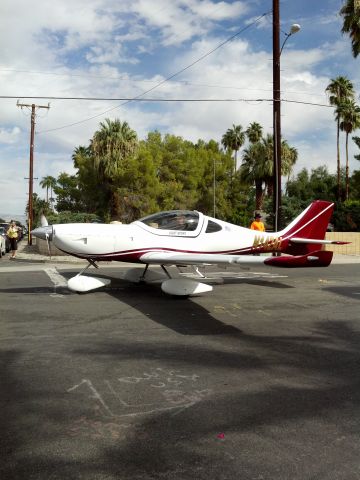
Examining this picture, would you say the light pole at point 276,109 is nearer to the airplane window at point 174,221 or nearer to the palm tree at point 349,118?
the airplane window at point 174,221

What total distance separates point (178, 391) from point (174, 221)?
6.47 m

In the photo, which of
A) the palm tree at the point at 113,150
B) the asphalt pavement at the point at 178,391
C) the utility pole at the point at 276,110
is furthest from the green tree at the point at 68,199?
the asphalt pavement at the point at 178,391

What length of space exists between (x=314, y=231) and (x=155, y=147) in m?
33.0

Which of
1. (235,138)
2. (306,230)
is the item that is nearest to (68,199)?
(235,138)

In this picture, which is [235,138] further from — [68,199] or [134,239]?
[134,239]

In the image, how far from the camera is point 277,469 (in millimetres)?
2959

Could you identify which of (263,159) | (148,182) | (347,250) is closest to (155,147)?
(148,182)

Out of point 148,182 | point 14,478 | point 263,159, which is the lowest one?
point 14,478

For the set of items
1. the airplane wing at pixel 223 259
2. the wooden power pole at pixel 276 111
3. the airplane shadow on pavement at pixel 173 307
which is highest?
the wooden power pole at pixel 276 111

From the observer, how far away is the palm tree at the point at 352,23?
1113 inches

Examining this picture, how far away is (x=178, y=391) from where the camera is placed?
438 cm

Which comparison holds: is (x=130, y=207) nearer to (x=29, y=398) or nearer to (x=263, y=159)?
(x=263, y=159)

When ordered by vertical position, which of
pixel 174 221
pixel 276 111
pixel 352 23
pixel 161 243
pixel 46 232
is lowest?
pixel 161 243

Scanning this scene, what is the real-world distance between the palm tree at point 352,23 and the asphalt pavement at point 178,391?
83.9 feet
